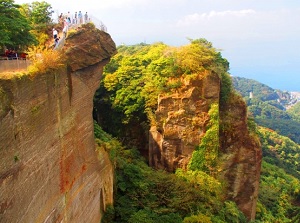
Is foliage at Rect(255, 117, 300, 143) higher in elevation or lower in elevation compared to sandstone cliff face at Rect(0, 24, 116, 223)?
lower

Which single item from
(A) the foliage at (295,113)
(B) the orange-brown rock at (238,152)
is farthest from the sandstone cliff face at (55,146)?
(A) the foliage at (295,113)

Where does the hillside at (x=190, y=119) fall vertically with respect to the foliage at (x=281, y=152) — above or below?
above

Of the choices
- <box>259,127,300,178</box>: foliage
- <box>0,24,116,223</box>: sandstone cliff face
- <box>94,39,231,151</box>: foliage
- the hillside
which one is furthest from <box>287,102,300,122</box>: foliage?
<box>0,24,116,223</box>: sandstone cliff face

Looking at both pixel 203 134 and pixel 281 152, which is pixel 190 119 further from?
pixel 281 152

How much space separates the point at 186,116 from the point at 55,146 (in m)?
14.0

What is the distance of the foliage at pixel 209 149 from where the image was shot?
2694 cm

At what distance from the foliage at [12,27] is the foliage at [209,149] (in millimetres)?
14397

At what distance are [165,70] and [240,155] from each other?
791 centimetres

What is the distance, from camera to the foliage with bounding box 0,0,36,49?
48.9 ft

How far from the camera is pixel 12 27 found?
15.1 m

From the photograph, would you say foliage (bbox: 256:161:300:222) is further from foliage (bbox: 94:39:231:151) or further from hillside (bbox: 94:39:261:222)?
foliage (bbox: 94:39:231:151)

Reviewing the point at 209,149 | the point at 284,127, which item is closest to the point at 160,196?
the point at 209,149

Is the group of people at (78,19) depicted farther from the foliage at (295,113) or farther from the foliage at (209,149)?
the foliage at (295,113)

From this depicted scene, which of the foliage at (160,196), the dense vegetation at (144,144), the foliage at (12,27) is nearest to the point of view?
the foliage at (12,27)
